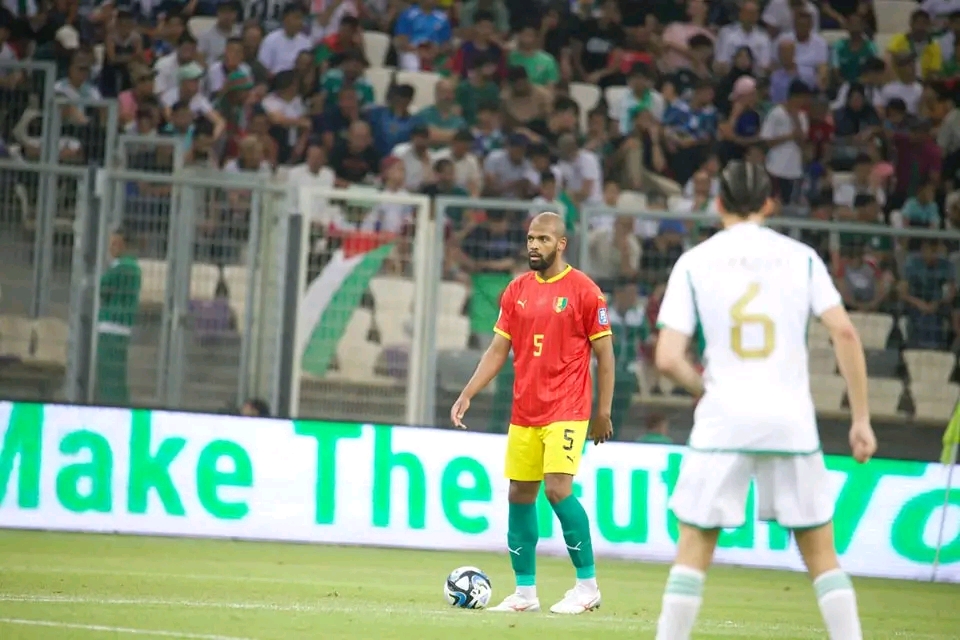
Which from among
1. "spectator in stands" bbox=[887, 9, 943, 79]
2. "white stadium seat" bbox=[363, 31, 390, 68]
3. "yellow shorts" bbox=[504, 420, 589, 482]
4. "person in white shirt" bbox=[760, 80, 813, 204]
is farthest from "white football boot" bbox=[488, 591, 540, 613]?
"spectator in stands" bbox=[887, 9, 943, 79]

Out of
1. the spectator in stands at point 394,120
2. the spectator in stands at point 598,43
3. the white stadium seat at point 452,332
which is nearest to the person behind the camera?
the white stadium seat at point 452,332

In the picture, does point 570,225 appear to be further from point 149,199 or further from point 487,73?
point 487,73

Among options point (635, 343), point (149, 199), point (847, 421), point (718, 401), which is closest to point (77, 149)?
point (149, 199)

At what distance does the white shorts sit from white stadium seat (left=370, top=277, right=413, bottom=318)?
9194mm

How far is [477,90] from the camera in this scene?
19.9 m

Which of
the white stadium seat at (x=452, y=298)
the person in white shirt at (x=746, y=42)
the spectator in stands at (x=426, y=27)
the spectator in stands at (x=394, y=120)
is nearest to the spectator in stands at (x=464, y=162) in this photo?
the spectator in stands at (x=394, y=120)

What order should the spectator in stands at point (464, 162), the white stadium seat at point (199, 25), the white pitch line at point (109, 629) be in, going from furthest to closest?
the white stadium seat at point (199, 25)
the spectator in stands at point (464, 162)
the white pitch line at point (109, 629)

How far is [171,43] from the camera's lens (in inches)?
803

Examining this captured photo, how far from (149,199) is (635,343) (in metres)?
4.66

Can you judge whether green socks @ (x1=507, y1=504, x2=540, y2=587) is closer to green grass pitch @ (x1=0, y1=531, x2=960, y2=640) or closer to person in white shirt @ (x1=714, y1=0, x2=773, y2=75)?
green grass pitch @ (x1=0, y1=531, x2=960, y2=640)

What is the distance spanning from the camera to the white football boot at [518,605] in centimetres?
977

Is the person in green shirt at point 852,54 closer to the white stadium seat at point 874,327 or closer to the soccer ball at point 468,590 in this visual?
the white stadium seat at point 874,327

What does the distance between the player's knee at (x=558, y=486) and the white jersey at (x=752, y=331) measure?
134 inches

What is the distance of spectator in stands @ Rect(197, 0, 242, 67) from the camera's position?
2031cm
